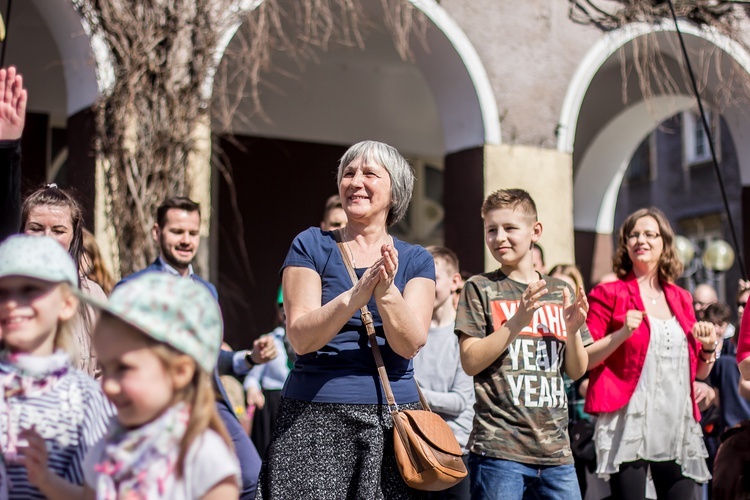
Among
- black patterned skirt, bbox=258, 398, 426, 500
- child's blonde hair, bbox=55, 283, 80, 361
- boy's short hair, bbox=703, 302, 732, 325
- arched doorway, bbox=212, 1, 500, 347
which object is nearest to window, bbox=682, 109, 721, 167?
arched doorway, bbox=212, 1, 500, 347

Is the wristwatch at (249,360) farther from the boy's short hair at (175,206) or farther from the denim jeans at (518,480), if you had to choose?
the denim jeans at (518,480)

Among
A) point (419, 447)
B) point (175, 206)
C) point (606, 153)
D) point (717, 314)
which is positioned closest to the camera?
point (419, 447)

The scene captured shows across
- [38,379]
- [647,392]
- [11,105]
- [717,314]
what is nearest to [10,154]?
[11,105]

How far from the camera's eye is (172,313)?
210cm

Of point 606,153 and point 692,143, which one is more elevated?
point 692,143

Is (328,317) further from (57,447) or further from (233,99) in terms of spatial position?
(233,99)

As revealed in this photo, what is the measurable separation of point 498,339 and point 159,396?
2.00 metres

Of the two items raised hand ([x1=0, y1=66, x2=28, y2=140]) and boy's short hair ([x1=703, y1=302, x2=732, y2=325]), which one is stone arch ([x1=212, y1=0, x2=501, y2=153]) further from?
raised hand ([x1=0, y1=66, x2=28, y2=140])

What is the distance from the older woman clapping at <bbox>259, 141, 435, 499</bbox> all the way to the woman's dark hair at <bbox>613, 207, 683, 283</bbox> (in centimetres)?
191

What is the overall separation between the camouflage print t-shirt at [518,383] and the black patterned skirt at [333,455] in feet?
2.76

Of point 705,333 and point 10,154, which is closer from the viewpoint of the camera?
point 10,154

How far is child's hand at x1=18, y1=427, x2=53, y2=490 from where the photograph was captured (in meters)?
2.17

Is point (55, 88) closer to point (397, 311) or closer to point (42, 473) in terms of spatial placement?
point (397, 311)

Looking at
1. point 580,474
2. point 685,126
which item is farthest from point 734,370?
point 685,126
